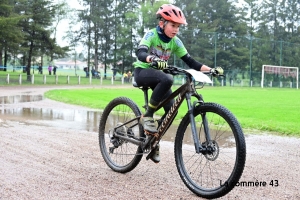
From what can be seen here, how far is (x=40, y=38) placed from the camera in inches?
1761

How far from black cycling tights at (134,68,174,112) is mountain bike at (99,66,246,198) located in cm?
9

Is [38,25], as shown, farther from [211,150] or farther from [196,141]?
[211,150]

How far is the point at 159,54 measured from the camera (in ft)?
15.5

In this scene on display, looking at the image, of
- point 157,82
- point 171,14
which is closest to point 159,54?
point 157,82

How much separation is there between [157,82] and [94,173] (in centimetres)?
137

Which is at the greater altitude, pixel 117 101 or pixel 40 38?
pixel 40 38

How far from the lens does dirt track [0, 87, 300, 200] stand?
407 cm

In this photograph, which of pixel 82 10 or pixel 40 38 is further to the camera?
pixel 82 10

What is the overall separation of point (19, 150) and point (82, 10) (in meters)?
66.9

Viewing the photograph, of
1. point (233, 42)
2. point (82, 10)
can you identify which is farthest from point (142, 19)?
point (233, 42)

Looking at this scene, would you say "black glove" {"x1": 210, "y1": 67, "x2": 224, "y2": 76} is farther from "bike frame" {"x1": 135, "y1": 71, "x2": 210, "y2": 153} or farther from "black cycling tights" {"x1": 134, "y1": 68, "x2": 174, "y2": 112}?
"black cycling tights" {"x1": 134, "y1": 68, "x2": 174, "y2": 112}

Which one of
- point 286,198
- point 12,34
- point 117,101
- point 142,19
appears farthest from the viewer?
point 142,19

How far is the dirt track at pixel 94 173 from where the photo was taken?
13.3 ft

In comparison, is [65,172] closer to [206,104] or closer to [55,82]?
[206,104]
